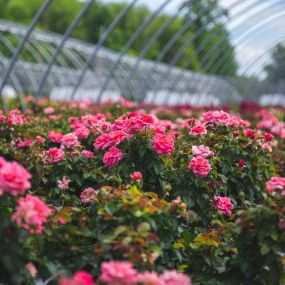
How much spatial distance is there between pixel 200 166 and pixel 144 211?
0.91m

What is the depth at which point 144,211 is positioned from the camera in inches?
95.4

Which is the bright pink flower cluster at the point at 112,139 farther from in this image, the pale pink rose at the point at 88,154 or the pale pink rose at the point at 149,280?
the pale pink rose at the point at 149,280

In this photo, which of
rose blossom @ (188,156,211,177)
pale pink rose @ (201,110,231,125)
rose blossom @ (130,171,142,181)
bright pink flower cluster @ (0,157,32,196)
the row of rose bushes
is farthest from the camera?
pale pink rose @ (201,110,231,125)

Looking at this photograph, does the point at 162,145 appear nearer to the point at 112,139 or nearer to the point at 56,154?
the point at 112,139

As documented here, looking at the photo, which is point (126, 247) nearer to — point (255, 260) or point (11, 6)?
point (255, 260)

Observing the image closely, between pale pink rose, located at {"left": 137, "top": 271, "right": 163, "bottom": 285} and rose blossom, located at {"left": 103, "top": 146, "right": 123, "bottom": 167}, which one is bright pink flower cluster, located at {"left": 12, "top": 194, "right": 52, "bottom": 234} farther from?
rose blossom, located at {"left": 103, "top": 146, "right": 123, "bottom": 167}

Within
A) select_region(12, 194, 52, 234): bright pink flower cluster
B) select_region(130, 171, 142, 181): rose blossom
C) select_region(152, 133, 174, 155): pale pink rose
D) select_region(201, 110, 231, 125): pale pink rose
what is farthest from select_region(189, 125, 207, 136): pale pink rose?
select_region(12, 194, 52, 234): bright pink flower cluster

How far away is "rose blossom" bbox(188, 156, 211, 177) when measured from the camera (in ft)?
10.7

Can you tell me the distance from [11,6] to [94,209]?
4790cm

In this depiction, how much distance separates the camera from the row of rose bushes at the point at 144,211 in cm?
218

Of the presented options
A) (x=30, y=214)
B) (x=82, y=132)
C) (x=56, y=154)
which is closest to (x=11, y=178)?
(x=30, y=214)

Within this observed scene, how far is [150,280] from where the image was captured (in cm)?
193

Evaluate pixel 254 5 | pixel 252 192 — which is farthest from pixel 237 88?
pixel 252 192

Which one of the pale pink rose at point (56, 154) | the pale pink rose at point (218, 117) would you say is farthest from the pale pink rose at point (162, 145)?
the pale pink rose at point (218, 117)
